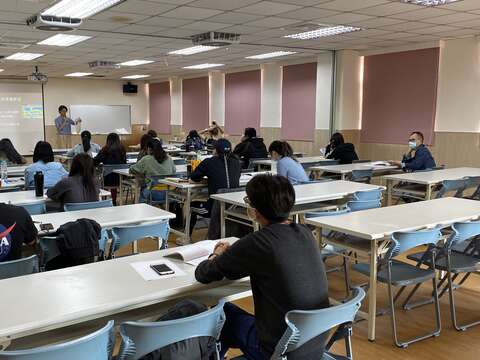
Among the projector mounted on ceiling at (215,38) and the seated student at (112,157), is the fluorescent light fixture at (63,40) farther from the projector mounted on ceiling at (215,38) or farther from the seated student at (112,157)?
the projector mounted on ceiling at (215,38)

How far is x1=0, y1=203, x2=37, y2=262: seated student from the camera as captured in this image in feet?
9.00

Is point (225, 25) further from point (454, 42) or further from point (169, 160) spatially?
point (454, 42)

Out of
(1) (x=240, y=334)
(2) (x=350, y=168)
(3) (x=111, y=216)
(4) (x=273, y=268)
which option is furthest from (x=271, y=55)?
(4) (x=273, y=268)

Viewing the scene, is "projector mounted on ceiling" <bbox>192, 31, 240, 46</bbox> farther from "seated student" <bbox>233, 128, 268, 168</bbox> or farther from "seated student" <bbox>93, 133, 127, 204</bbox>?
"seated student" <bbox>93, 133, 127, 204</bbox>

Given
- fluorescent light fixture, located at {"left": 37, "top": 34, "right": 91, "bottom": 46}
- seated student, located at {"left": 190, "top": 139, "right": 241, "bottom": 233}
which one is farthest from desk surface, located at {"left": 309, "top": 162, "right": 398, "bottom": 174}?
fluorescent light fixture, located at {"left": 37, "top": 34, "right": 91, "bottom": 46}

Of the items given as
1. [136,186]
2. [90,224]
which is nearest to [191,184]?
[136,186]

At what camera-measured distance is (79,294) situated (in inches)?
79.6

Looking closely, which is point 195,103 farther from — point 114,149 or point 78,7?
point 78,7

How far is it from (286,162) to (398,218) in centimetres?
205

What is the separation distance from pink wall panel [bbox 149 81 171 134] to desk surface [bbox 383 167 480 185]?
36.5ft


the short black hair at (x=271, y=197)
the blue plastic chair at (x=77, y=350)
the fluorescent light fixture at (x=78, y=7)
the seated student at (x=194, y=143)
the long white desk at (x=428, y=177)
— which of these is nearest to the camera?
the blue plastic chair at (x=77, y=350)

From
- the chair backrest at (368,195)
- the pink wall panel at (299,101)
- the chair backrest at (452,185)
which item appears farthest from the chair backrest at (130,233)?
the pink wall panel at (299,101)

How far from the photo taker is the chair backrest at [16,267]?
8.12ft

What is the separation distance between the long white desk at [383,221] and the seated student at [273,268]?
122 cm
